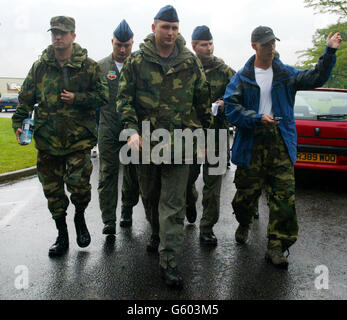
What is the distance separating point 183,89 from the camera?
3332 millimetres

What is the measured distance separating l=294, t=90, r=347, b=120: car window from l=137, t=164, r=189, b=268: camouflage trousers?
394cm

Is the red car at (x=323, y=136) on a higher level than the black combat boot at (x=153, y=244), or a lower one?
higher

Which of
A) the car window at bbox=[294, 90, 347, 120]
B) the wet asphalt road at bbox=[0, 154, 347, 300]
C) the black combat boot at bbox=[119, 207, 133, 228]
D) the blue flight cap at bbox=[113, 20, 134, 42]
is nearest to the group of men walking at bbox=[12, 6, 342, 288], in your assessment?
the wet asphalt road at bbox=[0, 154, 347, 300]

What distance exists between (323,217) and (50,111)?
351cm

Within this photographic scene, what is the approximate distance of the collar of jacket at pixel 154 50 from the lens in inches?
130

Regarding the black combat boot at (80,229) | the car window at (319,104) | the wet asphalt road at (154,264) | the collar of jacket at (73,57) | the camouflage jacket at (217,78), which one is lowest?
the wet asphalt road at (154,264)

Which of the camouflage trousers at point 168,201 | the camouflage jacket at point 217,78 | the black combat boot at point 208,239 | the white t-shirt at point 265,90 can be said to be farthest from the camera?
the camouflage jacket at point 217,78

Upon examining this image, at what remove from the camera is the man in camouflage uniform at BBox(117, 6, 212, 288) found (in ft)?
10.7

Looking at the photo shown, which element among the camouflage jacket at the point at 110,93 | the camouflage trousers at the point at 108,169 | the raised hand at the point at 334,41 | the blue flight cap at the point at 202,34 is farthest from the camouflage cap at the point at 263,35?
the camouflage trousers at the point at 108,169

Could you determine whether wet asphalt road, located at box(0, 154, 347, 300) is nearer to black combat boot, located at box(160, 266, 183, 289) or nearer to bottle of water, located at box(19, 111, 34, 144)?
black combat boot, located at box(160, 266, 183, 289)

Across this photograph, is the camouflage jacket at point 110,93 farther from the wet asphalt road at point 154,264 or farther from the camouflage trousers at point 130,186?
the wet asphalt road at point 154,264

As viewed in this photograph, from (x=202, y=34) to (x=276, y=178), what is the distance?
67.6 inches

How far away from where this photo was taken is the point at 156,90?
329 centimetres
